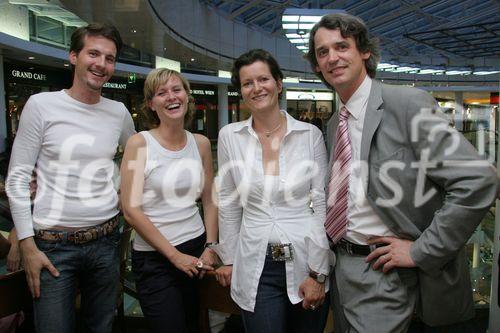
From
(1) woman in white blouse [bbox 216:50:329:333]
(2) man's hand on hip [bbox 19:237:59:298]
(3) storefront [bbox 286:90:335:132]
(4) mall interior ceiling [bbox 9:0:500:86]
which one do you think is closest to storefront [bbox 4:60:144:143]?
(4) mall interior ceiling [bbox 9:0:500:86]

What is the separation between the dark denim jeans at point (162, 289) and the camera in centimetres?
183

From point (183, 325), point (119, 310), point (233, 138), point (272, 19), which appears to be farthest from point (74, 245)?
point (272, 19)

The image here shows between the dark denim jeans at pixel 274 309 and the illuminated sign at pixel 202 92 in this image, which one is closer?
the dark denim jeans at pixel 274 309

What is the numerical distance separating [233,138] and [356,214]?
2.06ft

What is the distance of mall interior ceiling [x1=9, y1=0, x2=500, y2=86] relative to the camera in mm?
10359

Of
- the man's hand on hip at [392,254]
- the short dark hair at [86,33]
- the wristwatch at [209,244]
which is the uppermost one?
the short dark hair at [86,33]

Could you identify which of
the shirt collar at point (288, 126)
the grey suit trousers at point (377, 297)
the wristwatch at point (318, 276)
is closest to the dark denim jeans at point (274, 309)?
the wristwatch at point (318, 276)

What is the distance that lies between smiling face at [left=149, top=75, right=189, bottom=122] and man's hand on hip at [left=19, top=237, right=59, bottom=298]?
2.60 feet

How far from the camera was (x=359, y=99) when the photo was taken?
1586 millimetres

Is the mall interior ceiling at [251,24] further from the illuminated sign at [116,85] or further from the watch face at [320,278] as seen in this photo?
the watch face at [320,278]

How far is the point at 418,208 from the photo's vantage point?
146cm

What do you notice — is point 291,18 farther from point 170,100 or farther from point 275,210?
point 275,210

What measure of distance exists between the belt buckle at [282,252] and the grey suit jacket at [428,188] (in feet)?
1.30

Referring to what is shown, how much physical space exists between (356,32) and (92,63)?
3.82ft
